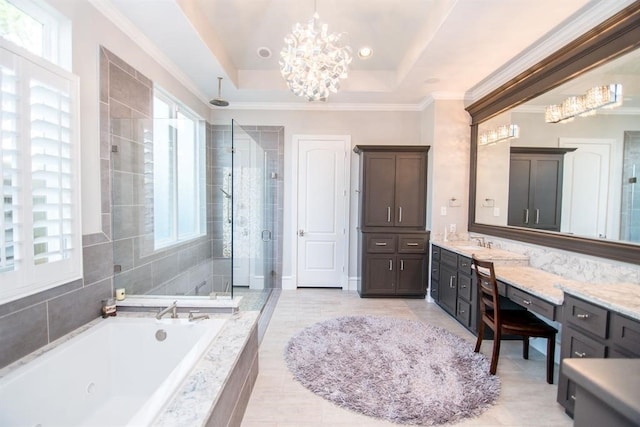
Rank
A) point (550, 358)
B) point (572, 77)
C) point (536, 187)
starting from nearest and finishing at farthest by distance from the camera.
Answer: point (550, 358) < point (572, 77) < point (536, 187)

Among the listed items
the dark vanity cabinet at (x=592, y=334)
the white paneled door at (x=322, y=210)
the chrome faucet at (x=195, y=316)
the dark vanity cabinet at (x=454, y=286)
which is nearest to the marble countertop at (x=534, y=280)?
the dark vanity cabinet at (x=592, y=334)

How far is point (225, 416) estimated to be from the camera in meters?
1.43

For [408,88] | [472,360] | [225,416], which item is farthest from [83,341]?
[408,88]

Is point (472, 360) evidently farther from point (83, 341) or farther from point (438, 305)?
point (83, 341)

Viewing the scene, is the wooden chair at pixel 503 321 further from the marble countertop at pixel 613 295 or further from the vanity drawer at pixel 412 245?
the vanity drawer at pixel 412 245

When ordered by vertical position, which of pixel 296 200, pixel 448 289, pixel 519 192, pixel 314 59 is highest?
pixel 314 59

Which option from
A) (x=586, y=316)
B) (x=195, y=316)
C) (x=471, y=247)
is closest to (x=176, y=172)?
(x=195, y=316)

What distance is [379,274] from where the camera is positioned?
402cm

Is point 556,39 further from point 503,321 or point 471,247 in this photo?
point 503,321

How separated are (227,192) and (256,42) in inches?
73.0

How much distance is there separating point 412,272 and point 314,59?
306 cm

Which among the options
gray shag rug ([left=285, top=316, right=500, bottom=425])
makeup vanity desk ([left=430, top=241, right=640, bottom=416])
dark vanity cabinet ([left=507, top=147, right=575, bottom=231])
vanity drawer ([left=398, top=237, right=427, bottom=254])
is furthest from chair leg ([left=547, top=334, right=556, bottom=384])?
vanity drawer ([left=398, top=237, right=427, bottom=254])

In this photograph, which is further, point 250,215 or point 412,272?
point 412,272

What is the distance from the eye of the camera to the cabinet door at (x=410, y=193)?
399 cm
